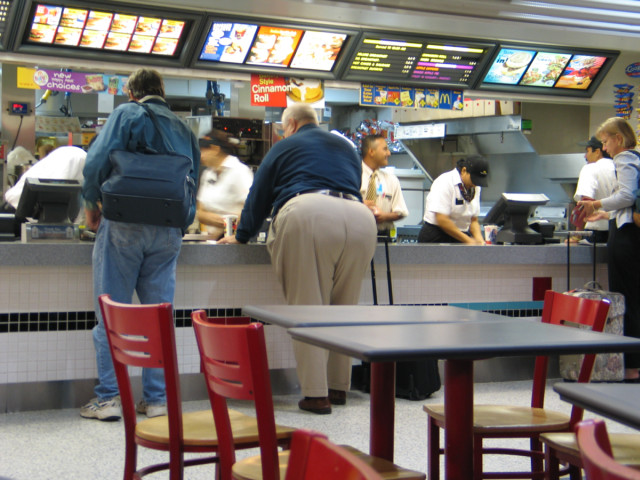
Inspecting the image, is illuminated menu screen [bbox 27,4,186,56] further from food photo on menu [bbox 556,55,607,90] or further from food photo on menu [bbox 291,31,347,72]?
food photo on menu [bbox 556,55,607,90]

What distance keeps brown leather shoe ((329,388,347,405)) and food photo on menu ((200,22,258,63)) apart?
9.43ft

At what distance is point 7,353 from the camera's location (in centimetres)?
432

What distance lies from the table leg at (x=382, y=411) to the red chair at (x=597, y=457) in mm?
1276

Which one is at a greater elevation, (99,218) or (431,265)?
(99,218)

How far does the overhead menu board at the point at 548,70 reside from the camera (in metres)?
7.11

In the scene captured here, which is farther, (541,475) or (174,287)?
(174,287)

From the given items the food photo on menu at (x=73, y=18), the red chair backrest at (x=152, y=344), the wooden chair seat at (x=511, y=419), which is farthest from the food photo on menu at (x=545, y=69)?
the red chair backrest at (x=152, y=344)

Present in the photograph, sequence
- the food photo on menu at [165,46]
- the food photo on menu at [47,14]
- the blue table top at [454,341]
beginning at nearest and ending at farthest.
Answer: the blue table top at [454,341], the food photo on menu at [47,14], the food photo on menu at [165,46]

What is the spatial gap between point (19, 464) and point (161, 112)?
1817mm

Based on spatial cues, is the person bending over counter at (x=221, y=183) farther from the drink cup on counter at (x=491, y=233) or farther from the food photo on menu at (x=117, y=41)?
the drink cup on counter at (x=491, y=233)

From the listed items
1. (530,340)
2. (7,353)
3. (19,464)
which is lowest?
(19,464)

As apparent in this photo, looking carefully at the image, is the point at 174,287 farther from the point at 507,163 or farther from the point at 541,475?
the point at 507,163

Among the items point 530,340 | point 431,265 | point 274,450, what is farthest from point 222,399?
point 431,265

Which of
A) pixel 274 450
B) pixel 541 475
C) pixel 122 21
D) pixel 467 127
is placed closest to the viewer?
pixel 274 450
